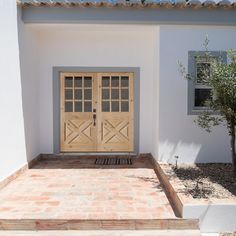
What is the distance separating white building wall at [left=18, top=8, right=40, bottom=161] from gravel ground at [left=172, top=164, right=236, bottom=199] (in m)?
3.63

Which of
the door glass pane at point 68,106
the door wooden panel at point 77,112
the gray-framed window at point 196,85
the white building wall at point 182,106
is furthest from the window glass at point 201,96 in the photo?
the door glass pane at point 68,106

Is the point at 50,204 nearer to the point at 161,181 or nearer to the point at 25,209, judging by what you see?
the point at 25,209

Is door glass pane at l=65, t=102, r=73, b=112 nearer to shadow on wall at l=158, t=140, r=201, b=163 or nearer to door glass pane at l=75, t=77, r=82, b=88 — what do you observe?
door glass pane at l=75, t=77, r=82, b=88

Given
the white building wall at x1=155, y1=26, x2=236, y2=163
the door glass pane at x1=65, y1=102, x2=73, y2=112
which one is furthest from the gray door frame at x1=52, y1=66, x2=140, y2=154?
the white building wall at x1=155, y1=26, x2=236, y2=163

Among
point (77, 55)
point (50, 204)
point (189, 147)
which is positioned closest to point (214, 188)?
point (189, 147)

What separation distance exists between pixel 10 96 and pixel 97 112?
9.66 ft

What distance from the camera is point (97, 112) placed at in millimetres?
8633

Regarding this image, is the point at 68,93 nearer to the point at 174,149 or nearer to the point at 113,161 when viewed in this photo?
the point at 113,161

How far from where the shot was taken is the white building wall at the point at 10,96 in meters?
5.82

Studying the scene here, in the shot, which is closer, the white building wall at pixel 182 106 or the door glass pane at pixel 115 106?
the white building wall at pixel 182 106

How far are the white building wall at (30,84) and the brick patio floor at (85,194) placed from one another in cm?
72

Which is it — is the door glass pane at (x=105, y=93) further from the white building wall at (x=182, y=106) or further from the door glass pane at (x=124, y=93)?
the white building wall at (x=182, y=106)

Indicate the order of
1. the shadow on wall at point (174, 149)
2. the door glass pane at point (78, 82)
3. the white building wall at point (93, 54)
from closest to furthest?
the shadow on wall at point (174, 149)
the white building wall at point (93, 54)
the door glass pane at point (78, 82)

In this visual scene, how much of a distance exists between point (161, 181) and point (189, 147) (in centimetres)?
130
